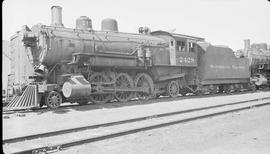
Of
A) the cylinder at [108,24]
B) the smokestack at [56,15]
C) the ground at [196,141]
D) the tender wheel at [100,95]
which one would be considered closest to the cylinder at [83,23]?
the smokestack at [56,15]

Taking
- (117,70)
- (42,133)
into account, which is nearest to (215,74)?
(117,70)

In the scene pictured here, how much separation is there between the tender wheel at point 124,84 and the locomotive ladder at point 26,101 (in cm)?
370

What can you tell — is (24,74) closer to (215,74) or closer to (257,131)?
(257,131)

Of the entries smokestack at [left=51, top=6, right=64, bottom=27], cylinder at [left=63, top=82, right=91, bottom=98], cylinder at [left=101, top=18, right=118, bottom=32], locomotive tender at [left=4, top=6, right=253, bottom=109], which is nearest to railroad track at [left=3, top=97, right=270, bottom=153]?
cylinder at [left=63, top=82, right=91, bottom=98]

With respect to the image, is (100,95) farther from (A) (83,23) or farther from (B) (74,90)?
(A) (83,23)

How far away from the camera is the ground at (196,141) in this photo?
460cm

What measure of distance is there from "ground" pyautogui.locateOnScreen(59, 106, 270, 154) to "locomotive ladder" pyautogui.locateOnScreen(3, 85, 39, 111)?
4.89 metres

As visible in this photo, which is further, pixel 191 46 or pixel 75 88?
pixel 191 46

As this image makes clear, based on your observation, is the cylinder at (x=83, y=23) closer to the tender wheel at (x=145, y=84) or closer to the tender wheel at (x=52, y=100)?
Answer: the tender wheel at (x=145, y=84)

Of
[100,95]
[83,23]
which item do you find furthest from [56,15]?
[100,95]

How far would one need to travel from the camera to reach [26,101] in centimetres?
935

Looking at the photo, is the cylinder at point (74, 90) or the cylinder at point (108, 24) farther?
the cylinder at point (108, 24)

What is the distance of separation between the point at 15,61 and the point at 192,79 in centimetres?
912

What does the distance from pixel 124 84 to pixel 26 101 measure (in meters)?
4.51
